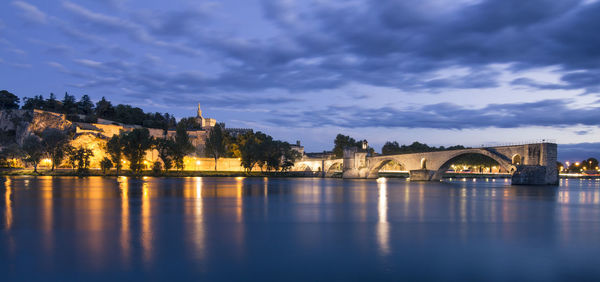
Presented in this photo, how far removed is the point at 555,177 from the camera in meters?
46.1

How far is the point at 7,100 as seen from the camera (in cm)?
9806

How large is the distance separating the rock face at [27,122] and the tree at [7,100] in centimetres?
1163

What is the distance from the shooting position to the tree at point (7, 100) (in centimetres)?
9739

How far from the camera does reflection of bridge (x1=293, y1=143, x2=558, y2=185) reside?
148 feet

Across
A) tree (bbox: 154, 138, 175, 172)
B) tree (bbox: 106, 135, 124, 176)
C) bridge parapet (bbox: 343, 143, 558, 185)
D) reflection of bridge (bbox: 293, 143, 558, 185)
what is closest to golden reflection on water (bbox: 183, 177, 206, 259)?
bridge parapet (bbox: 343, 143, 558, 185)

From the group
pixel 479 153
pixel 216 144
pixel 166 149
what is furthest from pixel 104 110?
pixel 479 153

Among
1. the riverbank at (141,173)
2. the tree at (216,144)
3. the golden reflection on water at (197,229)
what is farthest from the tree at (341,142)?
the golden reflection on water at (197,229)

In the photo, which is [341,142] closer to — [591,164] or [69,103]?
[69,103]

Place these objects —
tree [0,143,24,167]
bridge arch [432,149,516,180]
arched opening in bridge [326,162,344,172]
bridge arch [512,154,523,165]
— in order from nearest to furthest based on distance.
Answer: bridge arch [432,149,516,180], bridge arch [512,154,523,165], tree [0,143,24,167], arched opening in bridge [326,162,344,172]

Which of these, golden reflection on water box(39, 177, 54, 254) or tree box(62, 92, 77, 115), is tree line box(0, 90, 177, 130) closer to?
tree box(62, 92, 77, 115)

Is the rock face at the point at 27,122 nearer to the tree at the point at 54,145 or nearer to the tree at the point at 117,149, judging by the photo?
the tree at the point at 54,145

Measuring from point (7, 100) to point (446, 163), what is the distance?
9824cm

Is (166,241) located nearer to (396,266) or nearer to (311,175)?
(396,266)

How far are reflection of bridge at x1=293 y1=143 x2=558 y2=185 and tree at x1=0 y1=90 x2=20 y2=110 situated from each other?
7038 centimetres
